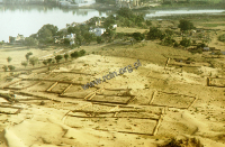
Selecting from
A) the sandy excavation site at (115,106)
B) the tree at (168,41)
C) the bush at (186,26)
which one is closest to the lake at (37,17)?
the sandy excavation site at (115,106)

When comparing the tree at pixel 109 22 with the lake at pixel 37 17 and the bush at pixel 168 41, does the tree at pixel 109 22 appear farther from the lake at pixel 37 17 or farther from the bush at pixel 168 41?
the bush at pixel 168 41

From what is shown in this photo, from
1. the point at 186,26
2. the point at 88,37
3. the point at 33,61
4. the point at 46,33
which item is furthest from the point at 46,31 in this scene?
Answer: the point at 186,26

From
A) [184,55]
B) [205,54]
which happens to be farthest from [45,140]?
[205,54]

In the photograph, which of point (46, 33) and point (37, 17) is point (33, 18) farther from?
point (46, 33)

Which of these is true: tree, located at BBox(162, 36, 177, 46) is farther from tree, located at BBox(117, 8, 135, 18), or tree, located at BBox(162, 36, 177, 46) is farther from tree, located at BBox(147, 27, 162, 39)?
tree, located at BBox(117, 8, 135, 18)

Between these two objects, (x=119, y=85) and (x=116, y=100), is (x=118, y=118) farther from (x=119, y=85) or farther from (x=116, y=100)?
(x=119, y=85)

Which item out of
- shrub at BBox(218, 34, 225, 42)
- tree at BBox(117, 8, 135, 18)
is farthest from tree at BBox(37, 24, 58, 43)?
shrub at BBox(218, 34, 225, 42)
